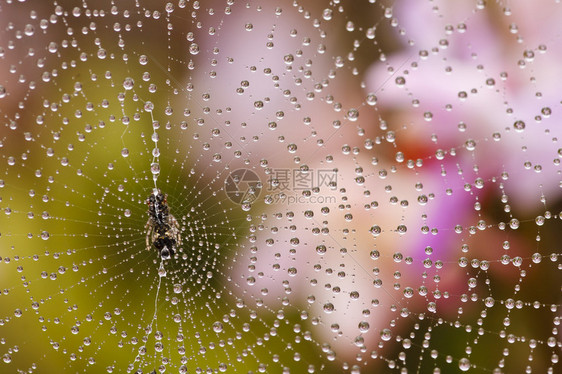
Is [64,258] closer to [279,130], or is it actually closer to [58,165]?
[58,165]

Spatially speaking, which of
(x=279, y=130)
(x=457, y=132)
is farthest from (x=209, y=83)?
(x=457, y=132)

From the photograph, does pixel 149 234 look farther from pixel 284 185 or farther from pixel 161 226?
pixel 284 185

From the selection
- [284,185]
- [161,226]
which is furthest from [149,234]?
[284,185]
